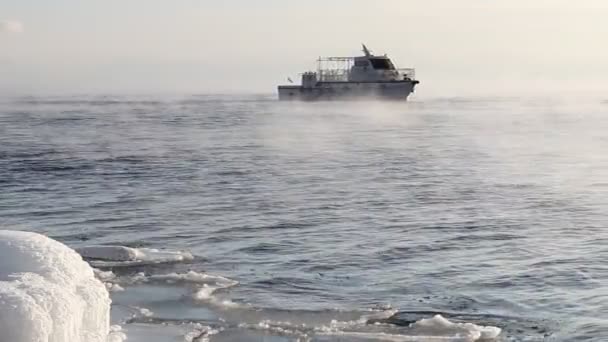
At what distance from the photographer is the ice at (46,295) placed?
25.4ft

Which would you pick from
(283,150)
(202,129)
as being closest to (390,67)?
(202,129)

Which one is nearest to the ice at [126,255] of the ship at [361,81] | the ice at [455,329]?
the ice at [455,329]

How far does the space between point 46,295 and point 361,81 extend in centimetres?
10480

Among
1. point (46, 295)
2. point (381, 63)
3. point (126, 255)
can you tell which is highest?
point (381, 63)

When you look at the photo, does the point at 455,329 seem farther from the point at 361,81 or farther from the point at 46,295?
the point at 361,81

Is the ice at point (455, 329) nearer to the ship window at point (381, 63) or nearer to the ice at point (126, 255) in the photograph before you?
the ice at point (126, 255)

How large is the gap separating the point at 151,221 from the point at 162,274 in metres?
6.21

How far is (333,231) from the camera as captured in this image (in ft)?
64.2

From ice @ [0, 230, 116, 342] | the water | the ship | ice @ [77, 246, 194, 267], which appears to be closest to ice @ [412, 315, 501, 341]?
the water

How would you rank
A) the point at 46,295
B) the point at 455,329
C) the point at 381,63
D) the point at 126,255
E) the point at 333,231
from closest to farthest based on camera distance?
the point at 46,295
the point at 455,329
the point at 126,255
the point at 333,231
the point at 381,63

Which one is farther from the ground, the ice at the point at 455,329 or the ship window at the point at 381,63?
the ship window at the point at 381,63

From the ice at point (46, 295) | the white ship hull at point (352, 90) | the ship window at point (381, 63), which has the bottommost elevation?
the white ship hull at point (352, 90)

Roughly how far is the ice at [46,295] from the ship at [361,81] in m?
100

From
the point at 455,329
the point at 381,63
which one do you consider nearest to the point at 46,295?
the point at 455,329
